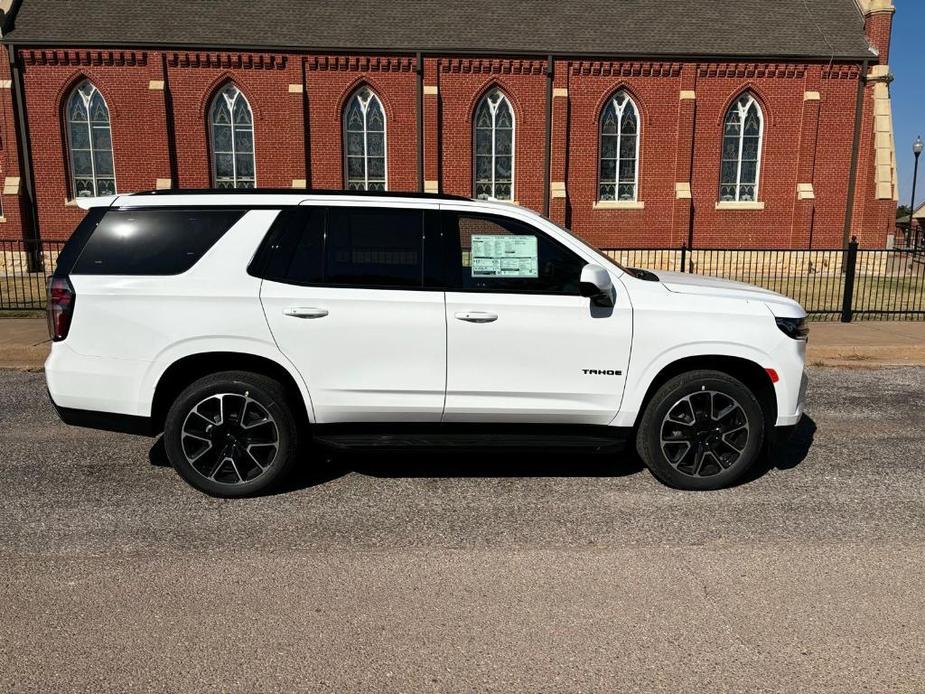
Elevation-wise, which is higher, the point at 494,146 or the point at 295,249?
the point at 494,146

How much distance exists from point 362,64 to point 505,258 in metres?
19.2

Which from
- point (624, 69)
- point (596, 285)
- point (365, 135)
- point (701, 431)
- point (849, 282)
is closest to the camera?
point (596, 285)

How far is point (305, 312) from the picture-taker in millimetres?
4156

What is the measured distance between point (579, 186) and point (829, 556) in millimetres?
19930

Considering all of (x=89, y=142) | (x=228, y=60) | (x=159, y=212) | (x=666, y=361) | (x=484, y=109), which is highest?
(x=228, y=60)

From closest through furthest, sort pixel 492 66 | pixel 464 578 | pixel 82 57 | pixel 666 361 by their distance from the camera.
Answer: pixel 464 578, pixel 666 361, pixel 82 57, pixel 492 66

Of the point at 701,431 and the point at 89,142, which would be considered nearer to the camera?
the point at 701,431

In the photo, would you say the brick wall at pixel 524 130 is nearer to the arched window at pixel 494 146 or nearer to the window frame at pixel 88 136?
the window frame at pixel 88 136

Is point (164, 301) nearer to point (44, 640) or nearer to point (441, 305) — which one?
point (441, 305)

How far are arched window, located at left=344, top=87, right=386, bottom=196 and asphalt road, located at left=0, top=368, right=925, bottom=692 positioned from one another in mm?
18174

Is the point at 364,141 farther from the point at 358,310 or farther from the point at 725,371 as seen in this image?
the point at 725,371

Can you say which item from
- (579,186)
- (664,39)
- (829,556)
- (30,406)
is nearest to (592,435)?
(829,556)

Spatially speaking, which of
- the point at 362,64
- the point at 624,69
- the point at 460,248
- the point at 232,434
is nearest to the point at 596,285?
the point at 460,248

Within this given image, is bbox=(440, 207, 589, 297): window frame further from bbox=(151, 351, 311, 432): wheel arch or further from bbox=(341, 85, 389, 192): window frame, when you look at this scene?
bbox=(341, 85, 389, 192): window frame
